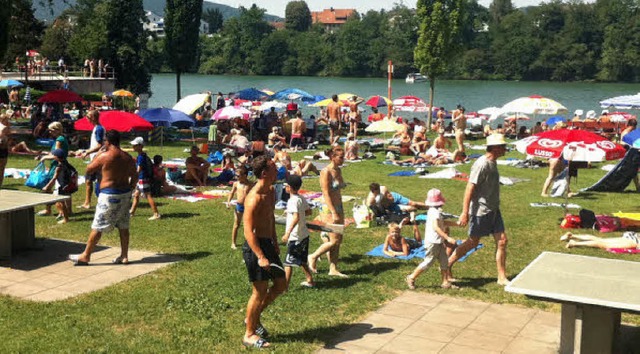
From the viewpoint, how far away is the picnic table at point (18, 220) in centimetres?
920

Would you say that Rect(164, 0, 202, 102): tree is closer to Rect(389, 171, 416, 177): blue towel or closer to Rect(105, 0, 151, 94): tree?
Rect(105, 0, 151, 94): tree

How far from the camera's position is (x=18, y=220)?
9.71m

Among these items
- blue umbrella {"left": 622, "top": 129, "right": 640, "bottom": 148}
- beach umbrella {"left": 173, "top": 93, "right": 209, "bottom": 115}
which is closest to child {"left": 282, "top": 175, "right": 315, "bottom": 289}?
blue umbrella {"left": 622, "top": 129, "right": 640, "bottom": 148}

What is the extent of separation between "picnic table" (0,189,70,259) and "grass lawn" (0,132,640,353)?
98 cm

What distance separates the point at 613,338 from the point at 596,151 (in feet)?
21.1

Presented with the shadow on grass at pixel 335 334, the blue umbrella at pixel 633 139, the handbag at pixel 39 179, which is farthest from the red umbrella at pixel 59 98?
the shadow on grass at pixel 335 334

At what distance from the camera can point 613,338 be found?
590 centimetres

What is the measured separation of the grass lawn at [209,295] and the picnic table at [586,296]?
1506mm

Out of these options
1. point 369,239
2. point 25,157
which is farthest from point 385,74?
point 369,239

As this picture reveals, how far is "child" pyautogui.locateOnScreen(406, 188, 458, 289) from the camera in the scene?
8.26 meters

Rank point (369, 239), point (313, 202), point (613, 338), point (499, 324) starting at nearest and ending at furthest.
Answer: point (613, 338) → point (499, 324) → point (369, 239) → point (313, 202)

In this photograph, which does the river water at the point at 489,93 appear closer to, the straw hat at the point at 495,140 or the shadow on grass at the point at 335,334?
the straw hat at the point at 495,140

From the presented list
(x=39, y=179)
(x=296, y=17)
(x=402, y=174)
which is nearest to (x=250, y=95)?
(x=402, y=174)

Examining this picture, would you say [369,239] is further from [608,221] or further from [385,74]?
[385,74]
